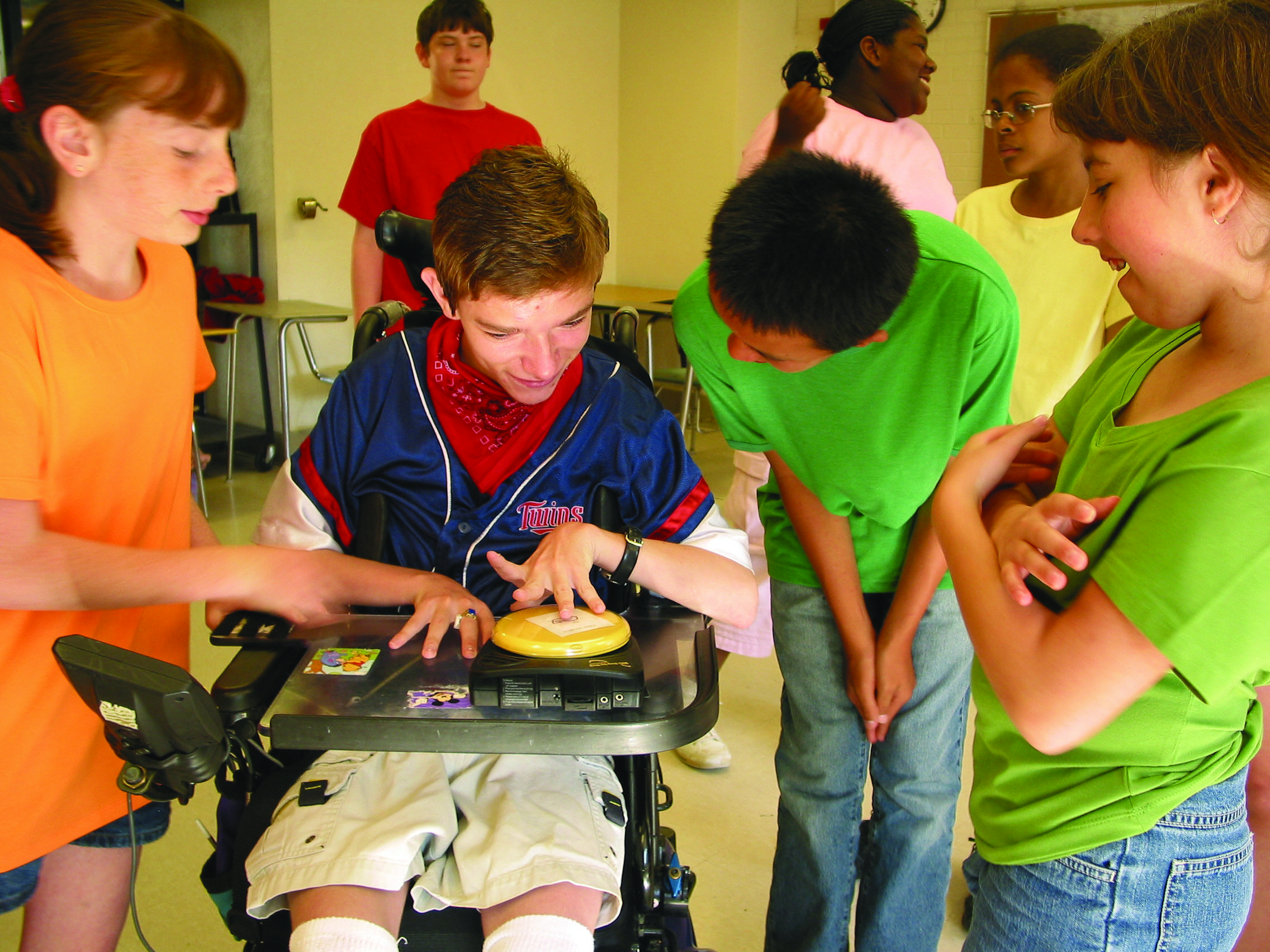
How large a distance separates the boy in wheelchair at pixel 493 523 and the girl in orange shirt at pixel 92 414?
0.18 metres

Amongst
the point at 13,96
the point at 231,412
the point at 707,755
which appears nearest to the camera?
the point at 13,96

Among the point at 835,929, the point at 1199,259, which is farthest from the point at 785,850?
the point at 1199,259

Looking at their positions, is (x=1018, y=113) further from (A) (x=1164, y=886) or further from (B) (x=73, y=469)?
(B) (x=73, y=469)

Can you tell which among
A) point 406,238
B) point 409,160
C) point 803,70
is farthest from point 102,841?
point 803,70

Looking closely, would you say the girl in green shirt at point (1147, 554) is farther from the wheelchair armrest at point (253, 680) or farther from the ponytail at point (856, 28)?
the ponytail at point (856, 28)

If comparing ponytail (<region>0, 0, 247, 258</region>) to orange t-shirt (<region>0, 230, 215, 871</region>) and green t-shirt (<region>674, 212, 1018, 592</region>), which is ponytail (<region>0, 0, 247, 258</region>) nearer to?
orange t-shirt (<region>0, 230, 215, 871</region>)

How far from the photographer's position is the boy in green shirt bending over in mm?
1112

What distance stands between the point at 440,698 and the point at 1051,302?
60.3 inches

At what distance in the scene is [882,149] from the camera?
2189 mm

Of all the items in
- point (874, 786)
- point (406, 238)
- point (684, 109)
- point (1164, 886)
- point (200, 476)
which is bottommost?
point (200, 476)

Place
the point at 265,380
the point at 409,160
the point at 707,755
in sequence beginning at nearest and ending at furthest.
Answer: the point at 707,755 < the point at 409,160 < the point at 265,380

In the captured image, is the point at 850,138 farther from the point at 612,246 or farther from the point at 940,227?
the point at 612,246

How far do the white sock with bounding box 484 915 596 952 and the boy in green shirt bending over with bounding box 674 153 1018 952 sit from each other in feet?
1.77

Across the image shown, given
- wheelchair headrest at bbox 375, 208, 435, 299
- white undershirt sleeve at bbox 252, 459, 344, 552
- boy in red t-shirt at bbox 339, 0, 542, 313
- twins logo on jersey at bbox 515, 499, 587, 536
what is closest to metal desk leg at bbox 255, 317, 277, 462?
boy in red t-shirt at bbox 339, 0, 542, 313
